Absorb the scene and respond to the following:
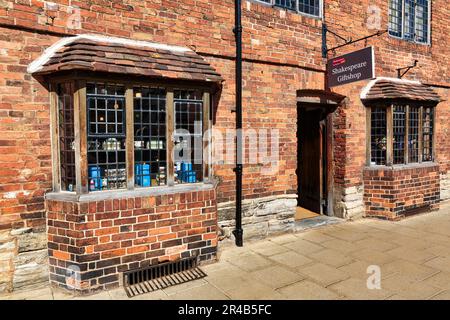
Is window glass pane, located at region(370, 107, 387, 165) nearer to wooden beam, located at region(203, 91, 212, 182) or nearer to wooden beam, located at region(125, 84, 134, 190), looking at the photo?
wooden beam, located at region(203, 91, 212, 182)

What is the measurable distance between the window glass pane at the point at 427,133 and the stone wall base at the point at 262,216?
465cm

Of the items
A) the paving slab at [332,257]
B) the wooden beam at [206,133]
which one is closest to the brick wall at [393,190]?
the paving slab at [332,257]

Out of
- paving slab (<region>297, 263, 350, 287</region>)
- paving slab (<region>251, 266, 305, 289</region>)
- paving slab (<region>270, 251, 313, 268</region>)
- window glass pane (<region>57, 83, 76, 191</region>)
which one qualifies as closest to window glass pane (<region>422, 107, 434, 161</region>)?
paving slab (<region>270, 251, 313, 268</region>)

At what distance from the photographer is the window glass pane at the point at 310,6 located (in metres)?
6.65

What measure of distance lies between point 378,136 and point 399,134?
1.84 ft

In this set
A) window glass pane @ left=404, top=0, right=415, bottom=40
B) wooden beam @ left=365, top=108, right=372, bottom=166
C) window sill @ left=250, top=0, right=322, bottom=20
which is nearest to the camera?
window sill @ left=250, top=0, right=322, bottom=20

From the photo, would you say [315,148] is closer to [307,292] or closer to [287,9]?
[287,9]

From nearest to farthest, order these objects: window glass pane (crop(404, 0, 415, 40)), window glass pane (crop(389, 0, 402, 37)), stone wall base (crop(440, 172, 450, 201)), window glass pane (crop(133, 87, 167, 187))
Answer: window glass pane (crop(133, 87, 167, 187)), window glass pane (crop(389, 0, 402, 37)), window glass pane (crop(404, 0, 415, 40)), stone wall base (crop(440, 172, 450, 201))

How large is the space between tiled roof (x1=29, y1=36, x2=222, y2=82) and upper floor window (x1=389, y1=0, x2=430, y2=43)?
6111 mm

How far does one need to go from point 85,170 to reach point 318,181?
5803 millimetres

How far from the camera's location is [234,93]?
5719mm

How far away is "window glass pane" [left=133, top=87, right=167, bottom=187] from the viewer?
15.2 feet

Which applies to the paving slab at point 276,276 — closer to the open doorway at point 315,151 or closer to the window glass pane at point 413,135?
the open doorway at point 315,151

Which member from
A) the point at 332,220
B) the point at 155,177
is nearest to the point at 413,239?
the point at 332,220
